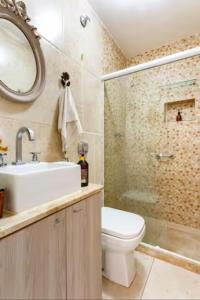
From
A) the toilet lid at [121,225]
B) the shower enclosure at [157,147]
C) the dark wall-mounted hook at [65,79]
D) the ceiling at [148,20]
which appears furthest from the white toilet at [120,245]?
the ceiling at [148,20]

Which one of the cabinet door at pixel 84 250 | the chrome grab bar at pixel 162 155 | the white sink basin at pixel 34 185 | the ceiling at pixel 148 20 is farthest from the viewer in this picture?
the chrome grab bar at pixel 162 155

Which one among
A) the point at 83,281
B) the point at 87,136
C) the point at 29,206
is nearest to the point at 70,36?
the point at 87,136

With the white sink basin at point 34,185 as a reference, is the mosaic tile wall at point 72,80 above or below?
above

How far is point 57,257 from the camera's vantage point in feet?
2.35

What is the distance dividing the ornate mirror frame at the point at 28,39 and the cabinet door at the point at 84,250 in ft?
2.23

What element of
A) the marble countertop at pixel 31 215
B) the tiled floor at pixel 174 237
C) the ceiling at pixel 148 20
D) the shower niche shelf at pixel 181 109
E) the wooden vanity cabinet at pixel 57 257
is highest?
the ceiling at pixel 148 20

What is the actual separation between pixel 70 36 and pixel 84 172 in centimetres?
111

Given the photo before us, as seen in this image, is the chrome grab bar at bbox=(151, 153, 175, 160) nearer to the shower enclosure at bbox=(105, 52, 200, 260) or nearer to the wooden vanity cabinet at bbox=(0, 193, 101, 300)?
the shower enclosure at bbox=(105, 52, 200, 260)

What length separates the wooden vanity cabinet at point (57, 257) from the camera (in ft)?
1.81

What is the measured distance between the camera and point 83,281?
0.89 meters

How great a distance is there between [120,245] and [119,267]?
241 millimetres

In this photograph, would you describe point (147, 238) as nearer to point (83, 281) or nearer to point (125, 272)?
point (125, 272)

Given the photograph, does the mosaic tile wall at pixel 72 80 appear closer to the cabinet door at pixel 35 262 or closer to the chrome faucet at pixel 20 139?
the chrome faucet at pixel 20 139

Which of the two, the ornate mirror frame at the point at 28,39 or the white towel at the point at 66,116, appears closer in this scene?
the ornate mirror frame at the point at 28,39
